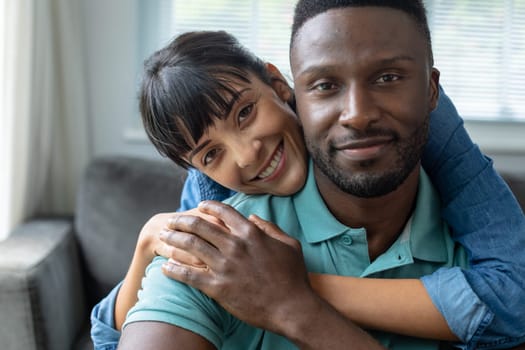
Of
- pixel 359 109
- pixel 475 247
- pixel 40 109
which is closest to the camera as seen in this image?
pixel 359 109

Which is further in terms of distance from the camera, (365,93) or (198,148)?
(198,148)

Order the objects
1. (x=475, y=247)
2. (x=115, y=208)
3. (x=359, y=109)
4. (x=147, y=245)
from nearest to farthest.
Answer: (x=359, y=109), (x=475, y=247), (x=147, y=245), (x=115, y=208)

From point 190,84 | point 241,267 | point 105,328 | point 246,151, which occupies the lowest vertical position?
point 105,328

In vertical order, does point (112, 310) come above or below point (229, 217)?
below

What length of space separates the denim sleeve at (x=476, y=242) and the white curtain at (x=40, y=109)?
1300 mm

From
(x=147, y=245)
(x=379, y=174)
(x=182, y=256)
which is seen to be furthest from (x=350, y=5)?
(x=147, y=245)

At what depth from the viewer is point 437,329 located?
113cm

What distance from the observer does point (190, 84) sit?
4.00ft

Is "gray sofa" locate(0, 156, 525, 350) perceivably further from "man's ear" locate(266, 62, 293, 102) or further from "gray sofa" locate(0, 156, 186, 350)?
"man's ear" locate(266, 62, 293, 102)

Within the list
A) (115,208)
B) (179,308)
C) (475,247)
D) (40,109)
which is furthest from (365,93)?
(40,109)

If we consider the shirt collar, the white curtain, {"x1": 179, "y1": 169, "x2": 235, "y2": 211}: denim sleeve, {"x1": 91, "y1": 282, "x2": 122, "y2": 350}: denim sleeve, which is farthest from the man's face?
the white curtain

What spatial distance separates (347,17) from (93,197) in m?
1.32

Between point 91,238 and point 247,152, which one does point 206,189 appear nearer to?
point 247,152

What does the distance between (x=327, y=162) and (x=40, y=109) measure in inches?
58.1
